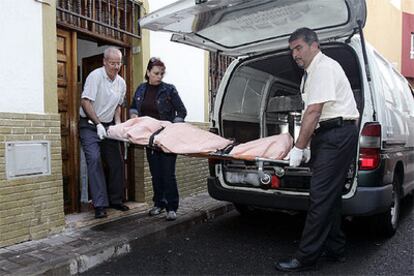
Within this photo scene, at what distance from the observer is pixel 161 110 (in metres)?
4.66

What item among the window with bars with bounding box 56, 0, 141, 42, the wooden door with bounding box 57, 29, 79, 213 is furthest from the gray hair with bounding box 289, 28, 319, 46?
the wooden door with bounding box 57, 29, 79, 213

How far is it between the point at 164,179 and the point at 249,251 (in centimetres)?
127

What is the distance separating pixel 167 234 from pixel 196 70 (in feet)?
9.87

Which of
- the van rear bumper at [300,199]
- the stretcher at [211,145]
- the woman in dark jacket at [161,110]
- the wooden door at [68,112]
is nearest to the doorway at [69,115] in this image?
the wooden door at [68,112]

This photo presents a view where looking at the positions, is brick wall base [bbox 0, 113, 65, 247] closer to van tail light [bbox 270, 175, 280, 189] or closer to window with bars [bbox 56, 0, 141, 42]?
window with bars [bbox 56, 0, 141, 42]

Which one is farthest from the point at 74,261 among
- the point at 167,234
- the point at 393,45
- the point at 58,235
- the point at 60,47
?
the point at 393,45

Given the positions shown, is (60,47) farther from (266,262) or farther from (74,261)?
(266,262)

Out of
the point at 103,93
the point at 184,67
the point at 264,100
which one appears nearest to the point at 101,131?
the point at 103,93

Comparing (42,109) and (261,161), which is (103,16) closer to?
(42,109)

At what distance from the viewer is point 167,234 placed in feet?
14.6

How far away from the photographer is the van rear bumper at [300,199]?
3.49m

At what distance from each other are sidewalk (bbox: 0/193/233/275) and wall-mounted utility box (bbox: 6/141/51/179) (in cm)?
64

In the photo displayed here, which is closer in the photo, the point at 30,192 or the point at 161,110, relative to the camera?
the point at 30,192

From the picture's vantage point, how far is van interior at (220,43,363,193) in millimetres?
4086
